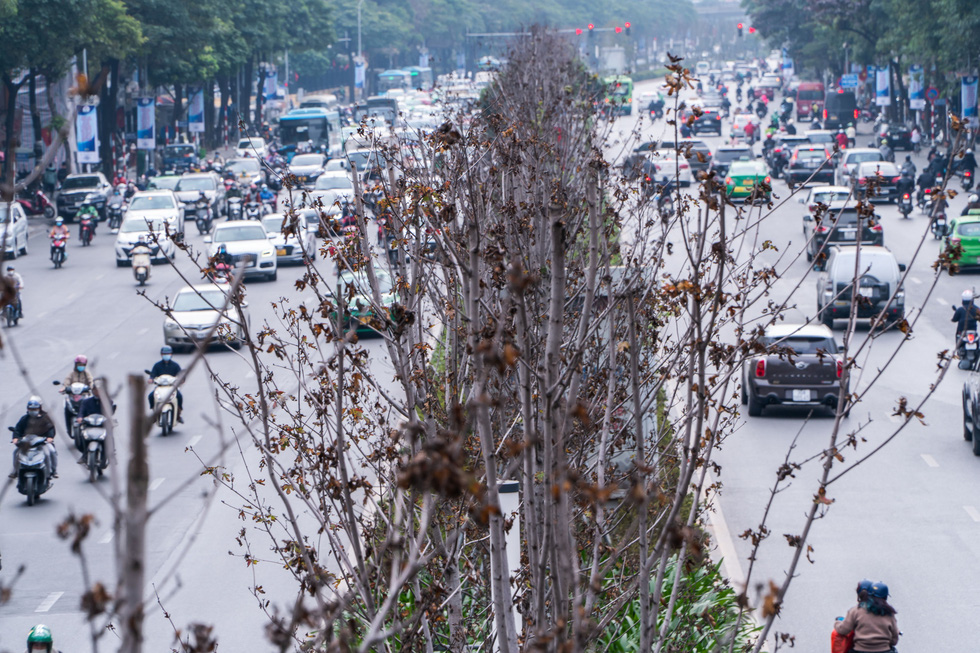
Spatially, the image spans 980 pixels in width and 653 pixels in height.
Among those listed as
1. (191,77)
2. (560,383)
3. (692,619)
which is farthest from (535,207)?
(191,77)

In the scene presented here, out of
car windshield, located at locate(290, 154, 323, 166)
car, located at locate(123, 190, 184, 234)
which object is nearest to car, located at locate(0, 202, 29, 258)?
car, located at locate(123, 190, 184, 234)

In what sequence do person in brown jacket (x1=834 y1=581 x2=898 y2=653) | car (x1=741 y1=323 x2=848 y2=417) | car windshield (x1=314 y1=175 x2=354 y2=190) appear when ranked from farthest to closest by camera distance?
car windshield (x1=314 y1=175 x2=354 y2=190) → car (x1=741 y1=323 x2=848 y2=417) → person in brown jacket (x1=834 y1=581 x2=898 y2=653)

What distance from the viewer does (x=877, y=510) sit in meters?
16.8

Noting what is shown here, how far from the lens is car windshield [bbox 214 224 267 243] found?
37494 mm

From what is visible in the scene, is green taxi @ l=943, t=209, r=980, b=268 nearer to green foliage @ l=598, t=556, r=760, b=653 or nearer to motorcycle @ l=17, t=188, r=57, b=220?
green foliage @ l=598, t=556, r=760, b=653

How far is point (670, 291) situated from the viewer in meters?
6.09

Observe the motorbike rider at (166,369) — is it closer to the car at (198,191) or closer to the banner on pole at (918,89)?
the car at (198,191)

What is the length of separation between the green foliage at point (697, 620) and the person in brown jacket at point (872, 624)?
716mm

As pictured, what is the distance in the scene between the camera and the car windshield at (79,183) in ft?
166

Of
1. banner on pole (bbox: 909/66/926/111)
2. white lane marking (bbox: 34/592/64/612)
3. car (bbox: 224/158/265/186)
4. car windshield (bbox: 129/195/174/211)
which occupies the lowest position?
white lane marking (bbox: 34/592/64/612)

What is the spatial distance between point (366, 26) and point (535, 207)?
386 feet

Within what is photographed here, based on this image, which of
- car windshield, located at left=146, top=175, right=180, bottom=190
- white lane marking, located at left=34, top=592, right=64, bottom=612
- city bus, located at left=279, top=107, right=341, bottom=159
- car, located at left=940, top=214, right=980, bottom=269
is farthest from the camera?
city bus, located at left=279, top=107, right=341, bottom=159

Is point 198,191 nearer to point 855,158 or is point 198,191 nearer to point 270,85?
point 855,158

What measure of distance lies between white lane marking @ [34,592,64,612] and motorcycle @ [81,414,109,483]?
11.6ft
